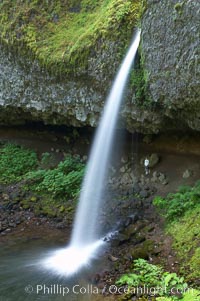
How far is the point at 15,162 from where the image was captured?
42.9 feet

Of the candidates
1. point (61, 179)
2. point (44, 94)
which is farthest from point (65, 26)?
point (61, 179)

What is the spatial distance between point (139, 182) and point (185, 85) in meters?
3.89

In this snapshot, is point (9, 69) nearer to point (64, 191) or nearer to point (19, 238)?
point (64, 191)

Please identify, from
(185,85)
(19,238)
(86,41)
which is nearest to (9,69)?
(86,41)

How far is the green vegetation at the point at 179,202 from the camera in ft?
29.5

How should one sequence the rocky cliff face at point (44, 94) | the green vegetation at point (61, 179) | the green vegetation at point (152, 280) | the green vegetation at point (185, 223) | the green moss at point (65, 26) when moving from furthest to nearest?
1. the green vegetation at point (61, 179)
2. the rocky cliff face at point (44, 94)
3. the green moss at point (65, 26)
4. the green vegetation at point (185, 223)
5. the green vegetation at point (152, 280)

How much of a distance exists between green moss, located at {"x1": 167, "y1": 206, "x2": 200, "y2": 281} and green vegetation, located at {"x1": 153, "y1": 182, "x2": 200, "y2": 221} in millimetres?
195

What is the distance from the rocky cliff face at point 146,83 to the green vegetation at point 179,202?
1.61m

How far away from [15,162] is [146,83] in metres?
6.16

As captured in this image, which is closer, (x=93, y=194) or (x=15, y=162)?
(x=93, y=194)

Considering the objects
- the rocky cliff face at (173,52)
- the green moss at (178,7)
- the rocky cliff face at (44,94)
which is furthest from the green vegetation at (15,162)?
the green moss at (178,7)

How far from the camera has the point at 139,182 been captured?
11102 mm

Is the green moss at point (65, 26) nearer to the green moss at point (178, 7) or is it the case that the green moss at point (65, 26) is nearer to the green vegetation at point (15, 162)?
the green moss at point (178, 7)

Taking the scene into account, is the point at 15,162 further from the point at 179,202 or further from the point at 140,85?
the point at 179,202
